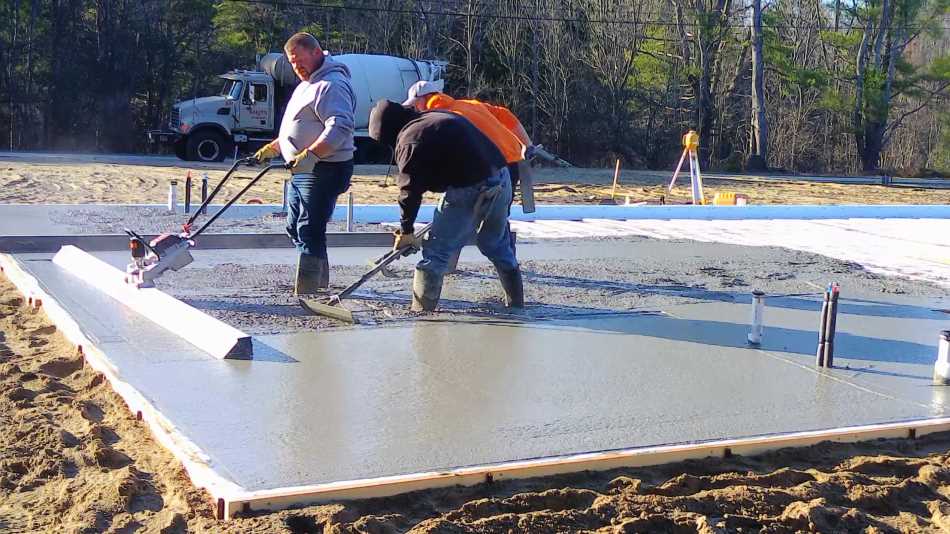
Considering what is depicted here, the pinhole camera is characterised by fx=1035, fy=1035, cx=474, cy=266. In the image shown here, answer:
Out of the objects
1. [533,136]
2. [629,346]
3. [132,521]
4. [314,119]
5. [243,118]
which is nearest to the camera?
[132,521]

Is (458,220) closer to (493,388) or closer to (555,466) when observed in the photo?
(493,388)

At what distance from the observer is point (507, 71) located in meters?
34.5

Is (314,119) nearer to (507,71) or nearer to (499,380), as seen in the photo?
(499,380)

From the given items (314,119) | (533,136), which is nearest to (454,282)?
(314,119)

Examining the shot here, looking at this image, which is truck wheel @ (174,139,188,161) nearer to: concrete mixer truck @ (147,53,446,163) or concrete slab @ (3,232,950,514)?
concrete mixer truck @ (147,53,446,163)

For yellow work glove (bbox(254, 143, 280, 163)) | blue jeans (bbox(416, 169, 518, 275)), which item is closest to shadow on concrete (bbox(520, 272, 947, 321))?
blue jeans (bbox(416, 169, 518, 275))

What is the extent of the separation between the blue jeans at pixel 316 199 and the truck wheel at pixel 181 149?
18972 mm

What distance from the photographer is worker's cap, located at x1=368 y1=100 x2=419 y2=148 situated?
7137mm

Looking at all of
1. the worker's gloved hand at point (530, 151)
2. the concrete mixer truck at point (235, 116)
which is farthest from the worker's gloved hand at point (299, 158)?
the concrete mixer truck at point (235, 116)

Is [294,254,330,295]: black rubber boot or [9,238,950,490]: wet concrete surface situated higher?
[294,254,330,295]: black rubber boot

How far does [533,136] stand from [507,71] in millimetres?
2367

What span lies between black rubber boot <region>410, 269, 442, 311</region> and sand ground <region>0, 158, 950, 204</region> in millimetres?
4802

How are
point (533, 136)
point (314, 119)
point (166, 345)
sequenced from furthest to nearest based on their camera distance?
point (533, 136) → point (314, 119) → point (166, 345)

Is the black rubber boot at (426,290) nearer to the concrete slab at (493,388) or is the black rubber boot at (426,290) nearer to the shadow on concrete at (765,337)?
the concrete slab at (493,388)
